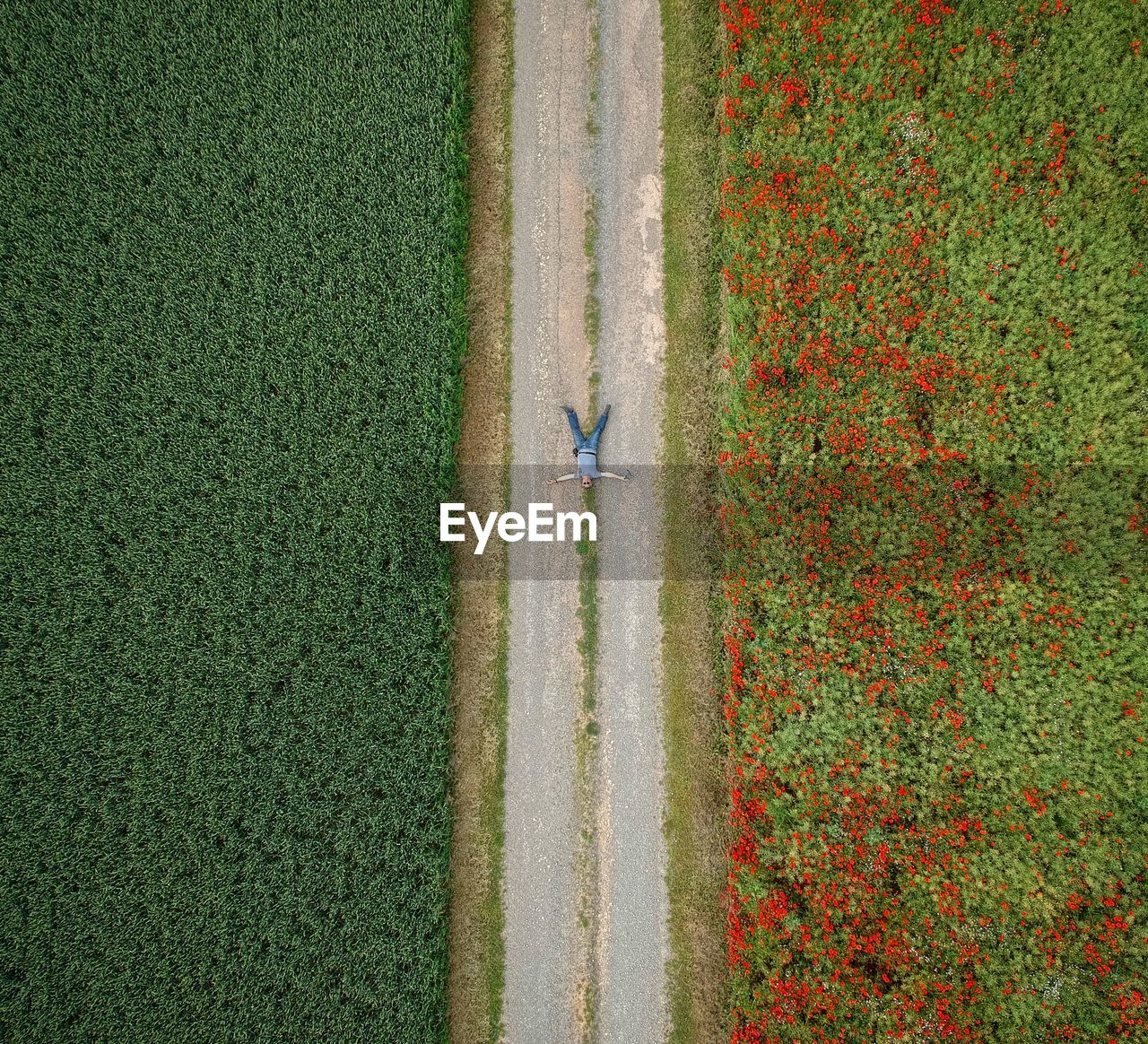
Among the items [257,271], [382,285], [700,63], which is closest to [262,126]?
[257,271]

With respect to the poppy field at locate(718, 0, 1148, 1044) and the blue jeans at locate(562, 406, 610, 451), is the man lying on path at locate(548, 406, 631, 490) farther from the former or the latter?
the poppy field at locate(718, 0, 1148, 1044)

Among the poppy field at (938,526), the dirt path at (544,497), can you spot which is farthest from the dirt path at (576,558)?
the poppy field at (938,526)

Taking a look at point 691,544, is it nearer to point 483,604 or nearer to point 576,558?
point 576,558

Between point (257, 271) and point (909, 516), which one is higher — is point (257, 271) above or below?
above

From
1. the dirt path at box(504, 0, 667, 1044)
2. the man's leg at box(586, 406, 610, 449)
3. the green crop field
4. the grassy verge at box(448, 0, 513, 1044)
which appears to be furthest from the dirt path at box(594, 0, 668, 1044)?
the green crop field

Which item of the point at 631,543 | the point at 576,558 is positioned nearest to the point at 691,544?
the point at 631,543

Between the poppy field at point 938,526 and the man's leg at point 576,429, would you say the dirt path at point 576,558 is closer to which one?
the man's leg at point 576,429

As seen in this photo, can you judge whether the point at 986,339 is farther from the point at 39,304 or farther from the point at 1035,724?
the point at 39,304
